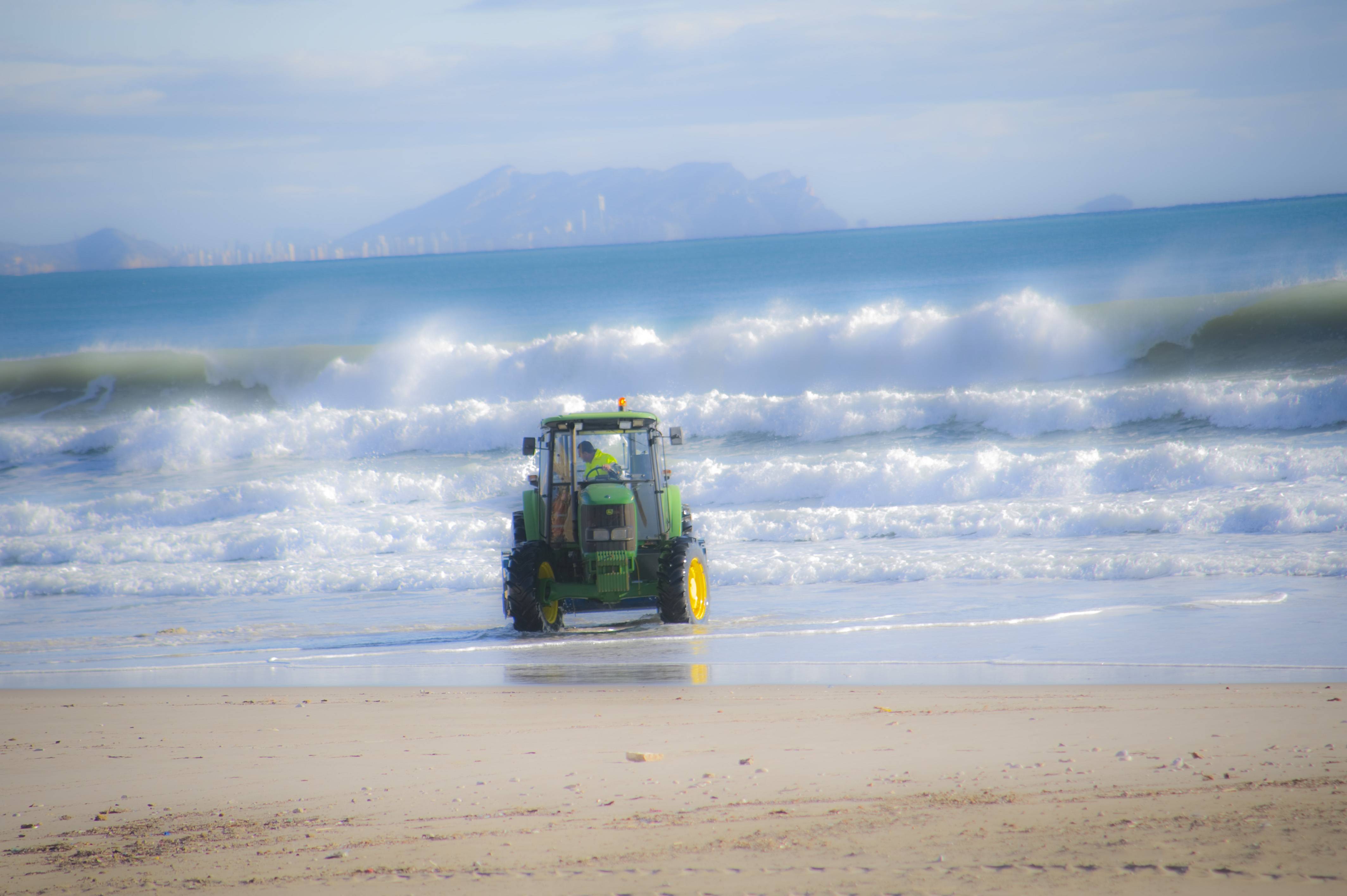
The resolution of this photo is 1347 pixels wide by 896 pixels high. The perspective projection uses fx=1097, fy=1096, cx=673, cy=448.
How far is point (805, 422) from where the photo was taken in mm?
23578

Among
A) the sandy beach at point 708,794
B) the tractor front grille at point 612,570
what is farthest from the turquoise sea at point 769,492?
the sandy beach at point 708,794

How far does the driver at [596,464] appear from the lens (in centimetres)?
1032

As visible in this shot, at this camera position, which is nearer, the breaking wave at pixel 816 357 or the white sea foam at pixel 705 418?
the white sea foam at pixel 705 418

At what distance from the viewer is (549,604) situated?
1035 centimetres

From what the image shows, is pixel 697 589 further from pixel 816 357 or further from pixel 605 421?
pixel 816 357

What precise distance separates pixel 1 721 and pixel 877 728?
5837mm

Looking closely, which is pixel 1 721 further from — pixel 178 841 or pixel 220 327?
pixel 220 327

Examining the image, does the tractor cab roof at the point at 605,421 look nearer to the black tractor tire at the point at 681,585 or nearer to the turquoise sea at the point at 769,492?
the black tractor tire at the point at 681,585

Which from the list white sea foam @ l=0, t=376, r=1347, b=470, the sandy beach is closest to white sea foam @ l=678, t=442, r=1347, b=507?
white sea foam @ l=0, t=376, r=1347, b=470

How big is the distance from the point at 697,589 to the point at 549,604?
1.40m

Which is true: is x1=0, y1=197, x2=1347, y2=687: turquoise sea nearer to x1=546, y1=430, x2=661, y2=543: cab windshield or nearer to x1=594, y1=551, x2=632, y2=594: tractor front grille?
x1=594, y1=551, x2=632, y2=594: tractor front grille

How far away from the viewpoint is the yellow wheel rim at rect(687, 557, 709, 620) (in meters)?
10.1

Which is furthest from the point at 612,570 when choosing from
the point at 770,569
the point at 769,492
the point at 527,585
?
the point at 769,492

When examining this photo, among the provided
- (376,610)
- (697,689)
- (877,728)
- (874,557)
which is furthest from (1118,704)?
(376,610)
